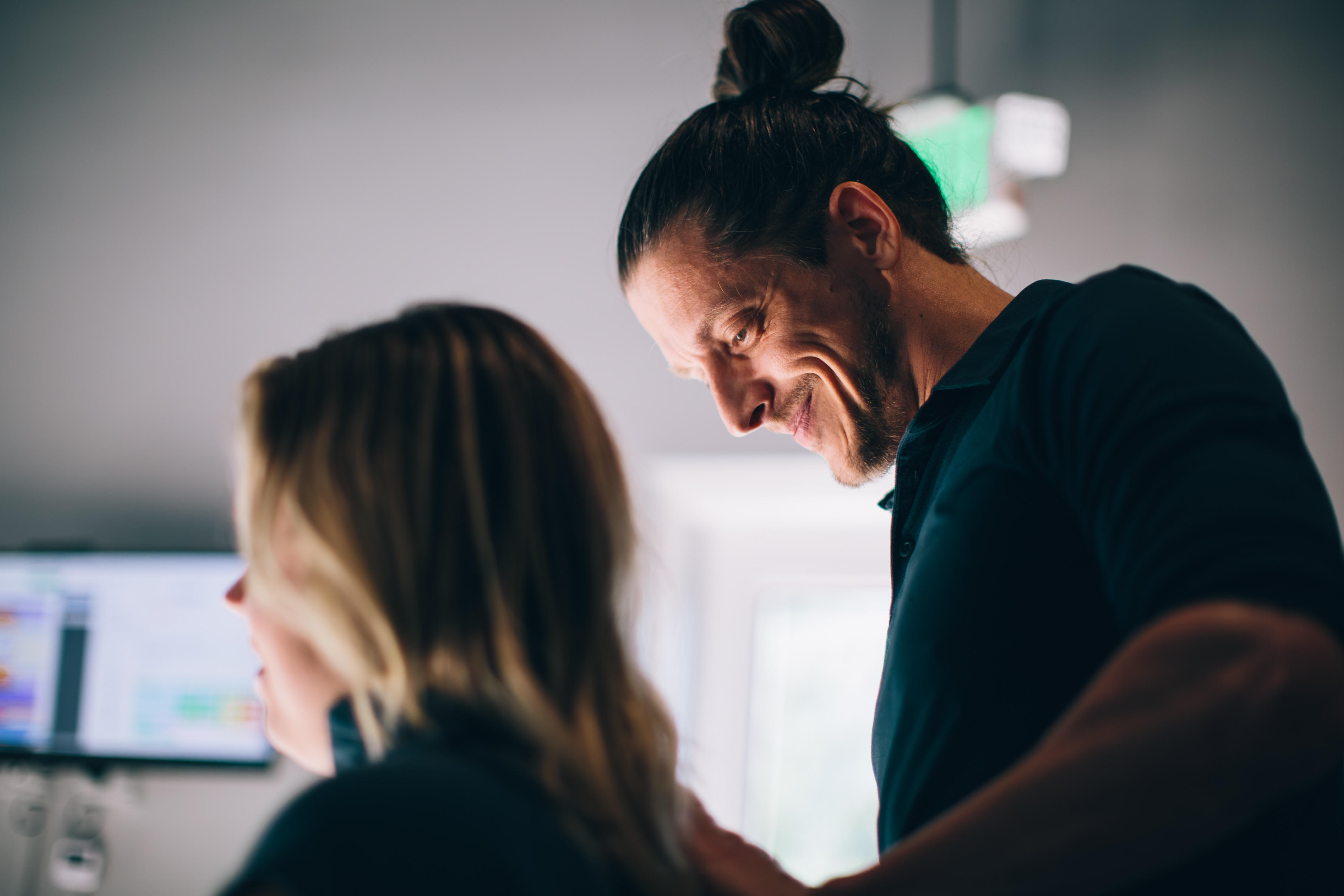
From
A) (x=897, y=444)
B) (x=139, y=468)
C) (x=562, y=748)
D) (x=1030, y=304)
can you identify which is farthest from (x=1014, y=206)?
(x=139, y=468)

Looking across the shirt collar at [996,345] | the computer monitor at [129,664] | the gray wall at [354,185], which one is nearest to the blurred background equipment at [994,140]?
the gray wall at [354,185]

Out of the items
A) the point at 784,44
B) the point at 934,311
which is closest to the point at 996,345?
the point at 934,311

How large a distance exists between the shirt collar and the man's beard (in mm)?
145

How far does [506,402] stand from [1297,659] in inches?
18.4

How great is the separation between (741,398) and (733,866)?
1.94ft

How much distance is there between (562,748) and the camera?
550 mm

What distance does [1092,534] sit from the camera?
617 millimetres

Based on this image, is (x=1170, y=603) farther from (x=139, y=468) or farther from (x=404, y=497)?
(x=139, y=468)

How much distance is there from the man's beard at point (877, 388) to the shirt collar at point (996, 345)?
0.48ft

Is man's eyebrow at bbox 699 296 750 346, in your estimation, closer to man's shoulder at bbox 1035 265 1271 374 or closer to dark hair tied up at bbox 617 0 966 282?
dark hair tied up at bbox 617 0 966 282

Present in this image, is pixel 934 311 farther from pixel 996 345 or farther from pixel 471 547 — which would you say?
pixel 471 547

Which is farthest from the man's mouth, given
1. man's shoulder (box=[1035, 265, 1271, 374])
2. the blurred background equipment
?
the blurred background equipment

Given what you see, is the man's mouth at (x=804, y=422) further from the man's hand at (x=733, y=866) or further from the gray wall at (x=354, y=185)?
the gray wall at (x=354, y=185)

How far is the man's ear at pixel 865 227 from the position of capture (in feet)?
3.27
